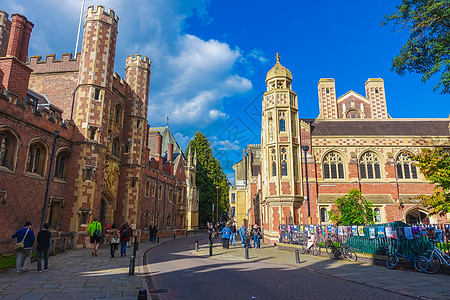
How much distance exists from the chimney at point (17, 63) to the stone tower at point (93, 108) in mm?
3884

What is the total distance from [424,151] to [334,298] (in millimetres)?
14496

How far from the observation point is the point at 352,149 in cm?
2900

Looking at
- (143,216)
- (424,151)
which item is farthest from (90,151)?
(424,151)

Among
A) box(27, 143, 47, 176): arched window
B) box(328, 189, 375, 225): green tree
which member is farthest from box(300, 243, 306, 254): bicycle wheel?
box(27, 143, 47, 176): arched window

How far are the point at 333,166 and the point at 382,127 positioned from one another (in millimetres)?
8062

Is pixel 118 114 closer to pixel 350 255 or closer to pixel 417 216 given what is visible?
pixel 350 255

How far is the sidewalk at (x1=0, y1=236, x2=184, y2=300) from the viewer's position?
750 centimetres

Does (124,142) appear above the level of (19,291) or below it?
above

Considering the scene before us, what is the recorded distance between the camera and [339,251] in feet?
51.8

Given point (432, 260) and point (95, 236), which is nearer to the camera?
point (432, 260)

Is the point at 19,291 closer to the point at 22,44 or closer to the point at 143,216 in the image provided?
the point at 22,44

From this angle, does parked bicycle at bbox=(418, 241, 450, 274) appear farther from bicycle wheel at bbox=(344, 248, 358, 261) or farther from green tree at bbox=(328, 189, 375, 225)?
green tree at bbox=(328, 189, 375, 225)

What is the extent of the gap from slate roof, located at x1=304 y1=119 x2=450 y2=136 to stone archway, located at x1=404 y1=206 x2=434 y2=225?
7752mm

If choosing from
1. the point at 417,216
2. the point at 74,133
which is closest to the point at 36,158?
the point at 74,133
